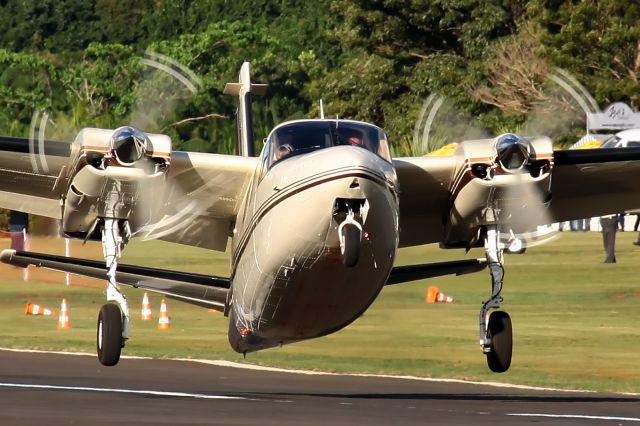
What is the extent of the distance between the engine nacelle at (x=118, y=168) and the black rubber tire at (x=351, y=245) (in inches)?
183

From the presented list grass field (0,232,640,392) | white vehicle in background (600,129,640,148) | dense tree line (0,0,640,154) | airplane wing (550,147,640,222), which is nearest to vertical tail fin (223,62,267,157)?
airplane wing (550,147,640,222)

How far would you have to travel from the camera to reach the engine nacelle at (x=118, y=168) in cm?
2162

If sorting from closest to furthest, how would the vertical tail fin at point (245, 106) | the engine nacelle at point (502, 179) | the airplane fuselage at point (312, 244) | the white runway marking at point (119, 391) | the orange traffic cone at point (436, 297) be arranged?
1. the airplane fuselage at point (312, 244)
2. the engine nacelle at point (502, 179)
3. the white runway marking at point (119, 391)
4. the vertical tail fin at point (245, 106)
5. the orange traffic cone at point (436, 297)

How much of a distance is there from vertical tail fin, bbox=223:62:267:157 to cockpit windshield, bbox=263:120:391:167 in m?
6.35

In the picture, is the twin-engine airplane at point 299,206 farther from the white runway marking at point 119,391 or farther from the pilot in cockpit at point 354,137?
the white runway marking at point 119,391

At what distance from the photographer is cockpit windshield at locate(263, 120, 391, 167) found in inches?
781

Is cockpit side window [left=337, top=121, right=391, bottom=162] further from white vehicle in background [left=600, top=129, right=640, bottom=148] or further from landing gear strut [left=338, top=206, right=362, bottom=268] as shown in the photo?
white vehicle in background [left=600, top=129, right=640, bottom=148]

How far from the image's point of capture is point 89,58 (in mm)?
128750

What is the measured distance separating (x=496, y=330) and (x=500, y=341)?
0.21 metres

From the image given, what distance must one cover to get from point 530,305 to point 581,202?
21.5 metres

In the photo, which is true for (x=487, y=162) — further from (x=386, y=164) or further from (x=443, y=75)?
(x=443, y=75)

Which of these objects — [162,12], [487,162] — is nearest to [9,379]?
[487,162]

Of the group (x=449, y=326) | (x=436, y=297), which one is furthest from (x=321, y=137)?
(x=436, y=297)

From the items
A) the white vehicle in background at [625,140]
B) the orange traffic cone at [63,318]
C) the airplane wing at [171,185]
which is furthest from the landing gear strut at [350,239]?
the white vehicle in background at [625,140]
